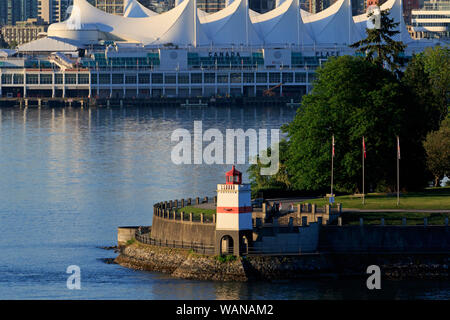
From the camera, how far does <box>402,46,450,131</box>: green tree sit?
73.6 meters

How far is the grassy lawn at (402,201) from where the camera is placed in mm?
58031

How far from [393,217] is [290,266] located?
Result: 227 inches

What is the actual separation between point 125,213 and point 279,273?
20290 millimetres

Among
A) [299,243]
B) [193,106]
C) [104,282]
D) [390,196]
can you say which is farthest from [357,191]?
[193,106]

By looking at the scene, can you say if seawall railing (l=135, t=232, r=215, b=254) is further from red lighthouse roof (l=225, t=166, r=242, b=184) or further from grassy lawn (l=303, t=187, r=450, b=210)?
grassy lawn (l=303, t=187, r=450, b=210)

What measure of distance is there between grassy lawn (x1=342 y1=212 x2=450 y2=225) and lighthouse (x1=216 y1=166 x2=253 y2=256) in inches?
189

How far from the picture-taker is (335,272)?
5225 centimetres

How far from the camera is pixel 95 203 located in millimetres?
74688

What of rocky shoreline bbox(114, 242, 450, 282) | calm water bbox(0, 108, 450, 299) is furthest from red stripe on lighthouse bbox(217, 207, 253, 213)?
calm water bbox(0, 108, 450, 299)

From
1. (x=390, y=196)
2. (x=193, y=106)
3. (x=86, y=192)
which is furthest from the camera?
(x=193, y=106)

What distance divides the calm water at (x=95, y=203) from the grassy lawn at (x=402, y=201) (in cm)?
690

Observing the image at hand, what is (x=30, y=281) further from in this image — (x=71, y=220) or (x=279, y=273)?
(x=71, y=220)

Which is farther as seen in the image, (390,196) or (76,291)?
(390,196)
